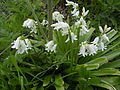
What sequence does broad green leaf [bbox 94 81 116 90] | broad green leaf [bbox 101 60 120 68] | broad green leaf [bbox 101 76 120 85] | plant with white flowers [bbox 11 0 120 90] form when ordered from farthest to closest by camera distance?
1. broad green leaf [bbox 101 60 120 68]
2. broad green leaf [bbox 101 76 120 85]
3. broad green leaf [bbox 94 81 116 90]
4. plant with white flowers [bbox 11 0 120 90]

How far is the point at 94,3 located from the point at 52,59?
2.23 meters

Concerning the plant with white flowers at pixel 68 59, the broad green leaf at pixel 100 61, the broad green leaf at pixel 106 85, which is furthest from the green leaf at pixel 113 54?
the broad green leaf at pixel 106 85

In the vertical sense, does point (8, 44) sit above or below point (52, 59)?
above

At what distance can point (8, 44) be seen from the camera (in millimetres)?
3158

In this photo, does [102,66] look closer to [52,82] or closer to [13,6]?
[52,82]

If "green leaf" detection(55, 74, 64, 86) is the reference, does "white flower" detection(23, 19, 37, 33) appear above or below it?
above

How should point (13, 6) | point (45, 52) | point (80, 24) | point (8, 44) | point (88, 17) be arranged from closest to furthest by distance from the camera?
point (80, 24), point (45, 52), point (8, 44), point (13, 6), point (88, 17)

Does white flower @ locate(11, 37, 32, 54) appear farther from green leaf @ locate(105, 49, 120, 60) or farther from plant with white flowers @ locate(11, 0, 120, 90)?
green leaf @ locate(105, 49, 120, 60)

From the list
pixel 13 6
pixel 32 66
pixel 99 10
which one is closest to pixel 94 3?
pixel 99 10

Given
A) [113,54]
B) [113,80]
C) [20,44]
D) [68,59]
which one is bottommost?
[113,80]

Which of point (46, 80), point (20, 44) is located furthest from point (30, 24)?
point (46, 80)

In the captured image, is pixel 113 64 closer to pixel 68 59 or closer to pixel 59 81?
pixel 68 59

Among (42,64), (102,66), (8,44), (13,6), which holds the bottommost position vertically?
(102,66)

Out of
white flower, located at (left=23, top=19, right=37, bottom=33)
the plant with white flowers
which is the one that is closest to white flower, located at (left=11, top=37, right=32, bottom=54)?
the plant with white flowers
